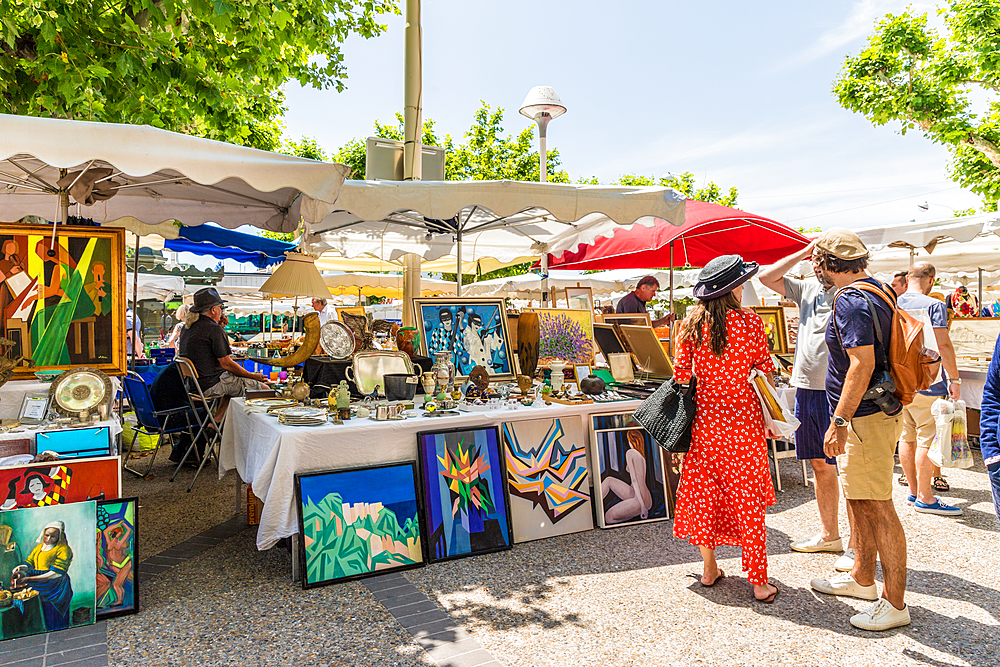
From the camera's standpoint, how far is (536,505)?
4176mm

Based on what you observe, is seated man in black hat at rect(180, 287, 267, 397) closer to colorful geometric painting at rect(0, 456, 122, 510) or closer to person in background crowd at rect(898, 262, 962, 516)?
colorful geometric painting at rect(0, 456, 122, 510)

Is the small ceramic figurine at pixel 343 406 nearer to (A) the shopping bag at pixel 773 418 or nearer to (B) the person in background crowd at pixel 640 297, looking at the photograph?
(A) the shopping bag at pixel 773 418

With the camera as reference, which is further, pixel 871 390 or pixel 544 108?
pixel 544 108

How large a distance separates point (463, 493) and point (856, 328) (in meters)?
2.38

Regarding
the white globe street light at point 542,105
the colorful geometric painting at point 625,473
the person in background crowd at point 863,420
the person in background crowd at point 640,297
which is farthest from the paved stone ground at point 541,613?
the white globe street light at point 542,105

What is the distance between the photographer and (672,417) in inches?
134

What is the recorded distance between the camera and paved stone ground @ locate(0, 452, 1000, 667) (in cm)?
271

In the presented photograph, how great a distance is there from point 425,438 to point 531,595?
3.66ft

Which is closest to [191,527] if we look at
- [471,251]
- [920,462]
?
[471,251]

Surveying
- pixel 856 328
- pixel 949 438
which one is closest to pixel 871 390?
pixel 856 328

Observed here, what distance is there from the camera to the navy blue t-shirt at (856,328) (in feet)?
9.20

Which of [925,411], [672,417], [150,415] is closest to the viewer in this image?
[672,417]

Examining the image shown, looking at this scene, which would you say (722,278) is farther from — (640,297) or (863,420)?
(640,297)

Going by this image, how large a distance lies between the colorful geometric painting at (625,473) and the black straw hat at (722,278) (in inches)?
58.8
